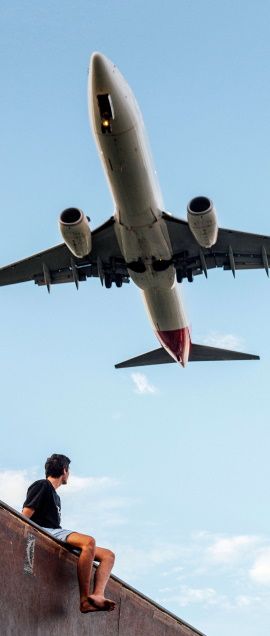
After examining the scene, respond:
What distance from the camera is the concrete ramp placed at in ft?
14.7

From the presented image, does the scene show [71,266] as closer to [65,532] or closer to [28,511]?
[28,511]

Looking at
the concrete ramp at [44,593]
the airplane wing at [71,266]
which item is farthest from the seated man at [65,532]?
the airplane wing at [71,266]

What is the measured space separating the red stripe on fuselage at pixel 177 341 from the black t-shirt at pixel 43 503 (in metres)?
21.1

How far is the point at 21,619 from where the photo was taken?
4.61 m

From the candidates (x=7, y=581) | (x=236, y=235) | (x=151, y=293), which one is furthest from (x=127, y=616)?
(x=236, y=235)

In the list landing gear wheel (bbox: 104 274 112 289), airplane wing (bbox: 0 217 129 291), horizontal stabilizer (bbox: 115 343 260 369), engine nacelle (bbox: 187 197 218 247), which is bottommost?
engine nacelle (bbox: 187 197 218 247)

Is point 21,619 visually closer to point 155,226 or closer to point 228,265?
point 155,226

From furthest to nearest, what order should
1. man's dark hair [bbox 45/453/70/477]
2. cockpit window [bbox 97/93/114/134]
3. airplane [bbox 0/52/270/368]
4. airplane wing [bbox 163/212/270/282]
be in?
airplane wing [bbox 163/212/270/282] → airplane [bbox 0/52/270/368] → cockpit window [bbox 97/93/114/134] → man's dark hair [bbox 45/453/70/477]

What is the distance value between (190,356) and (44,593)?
2802cm

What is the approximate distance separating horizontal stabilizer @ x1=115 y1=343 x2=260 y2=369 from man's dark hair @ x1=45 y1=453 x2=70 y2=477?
25828 mm

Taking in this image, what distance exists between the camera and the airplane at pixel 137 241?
21516mm

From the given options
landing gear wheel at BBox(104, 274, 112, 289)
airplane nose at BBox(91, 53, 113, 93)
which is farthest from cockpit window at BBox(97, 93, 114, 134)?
landing gear wheel at BBox(104, 274, 112, 289)

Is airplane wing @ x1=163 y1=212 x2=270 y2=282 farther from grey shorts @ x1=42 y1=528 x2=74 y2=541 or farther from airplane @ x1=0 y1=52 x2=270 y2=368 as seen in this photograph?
grey shorts @ x1=42 y1=528 x2=74 y2=541

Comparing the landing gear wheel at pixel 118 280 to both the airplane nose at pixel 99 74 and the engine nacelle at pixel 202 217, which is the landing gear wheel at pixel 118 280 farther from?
the airplane nose at pixel 99 74
